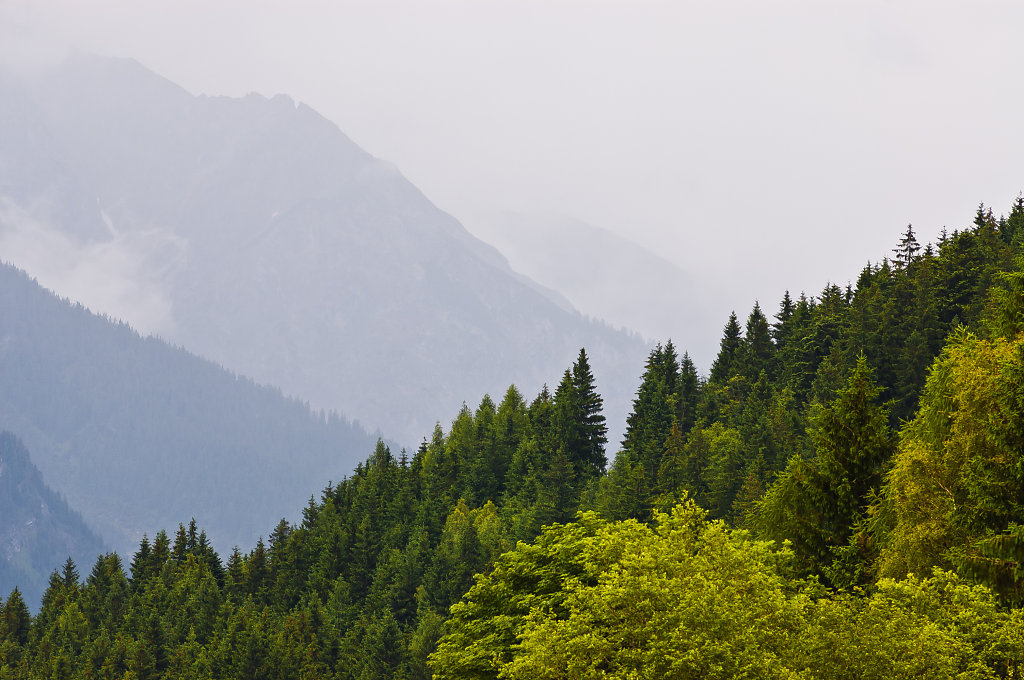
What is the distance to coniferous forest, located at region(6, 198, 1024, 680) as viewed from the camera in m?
32.0

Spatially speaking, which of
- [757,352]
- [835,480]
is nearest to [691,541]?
[835,480]

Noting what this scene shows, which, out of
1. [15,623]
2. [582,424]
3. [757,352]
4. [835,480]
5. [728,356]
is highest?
[728,356]

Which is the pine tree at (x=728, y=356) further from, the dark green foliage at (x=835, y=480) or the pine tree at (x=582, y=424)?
the dark green foliage at (x=835, y=480)

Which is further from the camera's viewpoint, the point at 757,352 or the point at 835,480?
the point at 757,352

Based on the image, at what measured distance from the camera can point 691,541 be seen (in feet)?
137

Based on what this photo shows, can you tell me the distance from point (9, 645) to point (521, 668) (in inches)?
5259

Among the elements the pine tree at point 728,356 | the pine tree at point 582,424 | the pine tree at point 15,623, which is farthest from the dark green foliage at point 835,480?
the pine tree at point 15,623

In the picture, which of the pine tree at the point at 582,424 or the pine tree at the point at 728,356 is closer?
the pine tree at the point at 728,356

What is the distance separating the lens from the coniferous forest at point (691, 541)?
3200cm

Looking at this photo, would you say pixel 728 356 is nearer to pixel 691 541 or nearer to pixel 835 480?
pixel 835 480

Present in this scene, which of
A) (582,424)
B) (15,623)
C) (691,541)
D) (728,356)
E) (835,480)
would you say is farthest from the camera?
(15,623)

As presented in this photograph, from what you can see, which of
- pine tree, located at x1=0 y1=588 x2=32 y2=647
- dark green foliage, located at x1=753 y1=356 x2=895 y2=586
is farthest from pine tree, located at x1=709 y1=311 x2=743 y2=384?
pine tree, located at x1=0 y1=588 x2=32 y2=647

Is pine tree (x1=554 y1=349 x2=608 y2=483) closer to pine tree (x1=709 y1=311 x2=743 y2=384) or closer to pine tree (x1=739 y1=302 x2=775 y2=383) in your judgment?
pine tree (x1=709 y1=311 x2=743 y2=384)

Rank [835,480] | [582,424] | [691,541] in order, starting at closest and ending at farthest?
[691,541] < [835,480] < [582,424]
